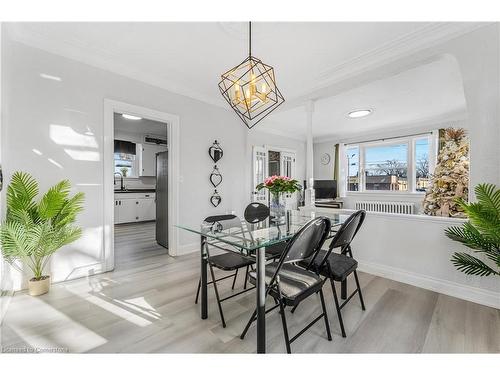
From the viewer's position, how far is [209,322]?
1731 mm

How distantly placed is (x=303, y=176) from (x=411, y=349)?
5.35 meters

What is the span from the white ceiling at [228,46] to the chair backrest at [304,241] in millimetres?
1917

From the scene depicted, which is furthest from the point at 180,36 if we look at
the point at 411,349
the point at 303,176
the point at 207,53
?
the point at 303,176

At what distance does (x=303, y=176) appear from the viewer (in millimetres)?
6562

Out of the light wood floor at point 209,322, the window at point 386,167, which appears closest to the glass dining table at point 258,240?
the light wood floor at point 209,322

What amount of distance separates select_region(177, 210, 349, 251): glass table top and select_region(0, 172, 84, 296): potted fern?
1.30 m

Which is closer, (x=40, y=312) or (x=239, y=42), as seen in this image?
(x=40, y=312)

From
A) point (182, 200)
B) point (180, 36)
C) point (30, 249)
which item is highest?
point (180, 36)

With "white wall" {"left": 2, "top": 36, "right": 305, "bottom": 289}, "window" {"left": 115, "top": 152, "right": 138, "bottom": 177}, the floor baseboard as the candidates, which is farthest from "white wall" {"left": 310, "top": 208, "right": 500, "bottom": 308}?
"window" {"left": 115, "top": 152, "right": 138, "bottom": 177}

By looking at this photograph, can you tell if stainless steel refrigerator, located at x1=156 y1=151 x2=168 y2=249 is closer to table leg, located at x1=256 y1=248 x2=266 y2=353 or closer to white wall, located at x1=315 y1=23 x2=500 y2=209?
table leg, located at x1=256 y1=248 x2=266 y2=353

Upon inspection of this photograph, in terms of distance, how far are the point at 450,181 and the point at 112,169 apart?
4382 mm

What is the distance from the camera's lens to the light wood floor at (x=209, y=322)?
4.81ft
